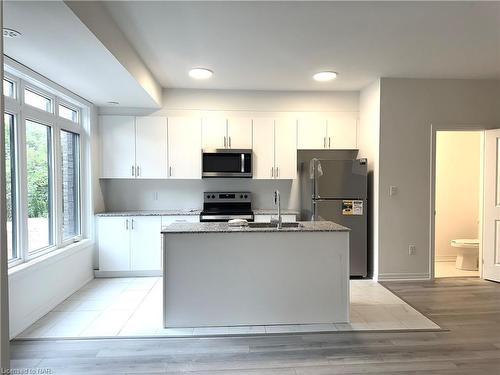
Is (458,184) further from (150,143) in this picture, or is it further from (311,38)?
(150,143)

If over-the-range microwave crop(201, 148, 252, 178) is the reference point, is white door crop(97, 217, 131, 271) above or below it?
below

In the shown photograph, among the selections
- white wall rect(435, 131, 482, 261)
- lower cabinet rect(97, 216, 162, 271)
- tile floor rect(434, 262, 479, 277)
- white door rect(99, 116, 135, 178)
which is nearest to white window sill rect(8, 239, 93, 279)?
lower cabinet rect(97, 216, 162, 271)

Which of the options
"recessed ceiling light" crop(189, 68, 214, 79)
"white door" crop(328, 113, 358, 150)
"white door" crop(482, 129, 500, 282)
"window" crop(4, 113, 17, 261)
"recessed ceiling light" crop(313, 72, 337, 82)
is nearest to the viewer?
"window" crop(4, 113, 17, 261)

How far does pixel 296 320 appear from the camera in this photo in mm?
2824

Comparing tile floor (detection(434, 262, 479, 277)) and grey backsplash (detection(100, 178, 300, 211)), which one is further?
grey backsplash (detection(100, 178, 300, 211))

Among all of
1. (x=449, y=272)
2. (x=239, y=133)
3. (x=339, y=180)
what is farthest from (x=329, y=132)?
(x=449, y=272)

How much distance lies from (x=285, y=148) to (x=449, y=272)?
9.55ft

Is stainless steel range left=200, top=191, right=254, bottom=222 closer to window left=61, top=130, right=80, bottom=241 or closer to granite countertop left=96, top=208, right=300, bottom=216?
granite countertop left=96, top=208, right=300, bottom=216

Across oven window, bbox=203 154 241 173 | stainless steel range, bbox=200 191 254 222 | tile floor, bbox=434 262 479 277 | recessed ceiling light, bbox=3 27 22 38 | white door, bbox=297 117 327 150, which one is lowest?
tile floor, bbox=434 262 479 277

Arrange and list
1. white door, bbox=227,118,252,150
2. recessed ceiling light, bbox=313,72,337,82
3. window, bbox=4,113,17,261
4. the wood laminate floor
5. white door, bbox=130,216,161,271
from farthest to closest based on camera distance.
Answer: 1. white door, bbox=227,118,252,150
2. white door, bbox=130,216,161,271
3. recessed ceiling light, bbox=313,72,337,82
4. window, bbox=4,113,17,261
5. the wood laminate floor

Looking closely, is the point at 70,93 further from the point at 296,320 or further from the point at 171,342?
the point at 296,320

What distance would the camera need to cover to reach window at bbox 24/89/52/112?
9.97 feet

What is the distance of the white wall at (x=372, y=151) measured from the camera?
4066mm

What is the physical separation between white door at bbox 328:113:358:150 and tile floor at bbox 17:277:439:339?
199cm
